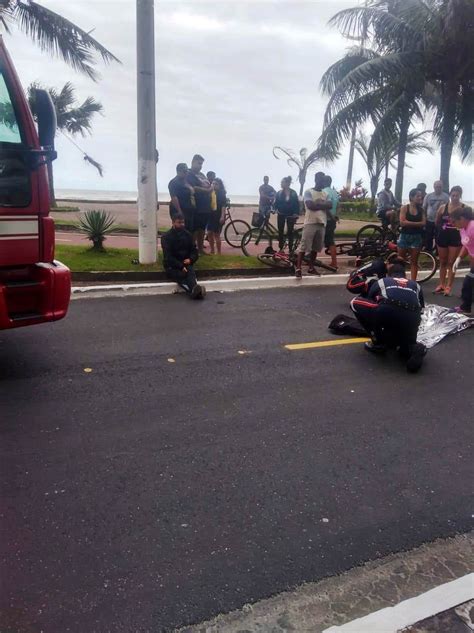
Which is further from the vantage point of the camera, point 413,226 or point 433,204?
point 433,204

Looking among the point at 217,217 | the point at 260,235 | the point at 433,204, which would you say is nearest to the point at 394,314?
the point at 217,217

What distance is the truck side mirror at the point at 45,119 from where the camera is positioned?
4.26 meters

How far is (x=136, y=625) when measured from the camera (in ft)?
7.26

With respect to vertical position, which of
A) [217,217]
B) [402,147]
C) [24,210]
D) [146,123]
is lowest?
[217,217]

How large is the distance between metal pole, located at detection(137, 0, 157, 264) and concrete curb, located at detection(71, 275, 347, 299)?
1275 mm

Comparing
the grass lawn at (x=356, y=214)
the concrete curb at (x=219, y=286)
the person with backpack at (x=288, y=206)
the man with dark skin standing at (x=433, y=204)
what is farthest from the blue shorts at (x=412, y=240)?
the grass lawn at (x=356, y=214)

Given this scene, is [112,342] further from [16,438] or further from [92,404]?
[16,438]

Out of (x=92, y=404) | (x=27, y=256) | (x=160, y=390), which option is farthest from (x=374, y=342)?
(x=27, y=256)

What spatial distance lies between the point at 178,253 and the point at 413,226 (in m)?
4.03

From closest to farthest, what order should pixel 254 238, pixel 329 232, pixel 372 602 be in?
pixel 372 602
pixel 329 232
pixel 254 238

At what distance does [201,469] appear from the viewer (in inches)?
133

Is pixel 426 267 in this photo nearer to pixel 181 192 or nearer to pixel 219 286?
pixel 219 286

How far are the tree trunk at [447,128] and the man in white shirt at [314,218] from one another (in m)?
6.08

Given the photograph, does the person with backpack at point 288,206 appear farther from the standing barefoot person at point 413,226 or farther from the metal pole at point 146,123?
the metal pole at point 146,123
